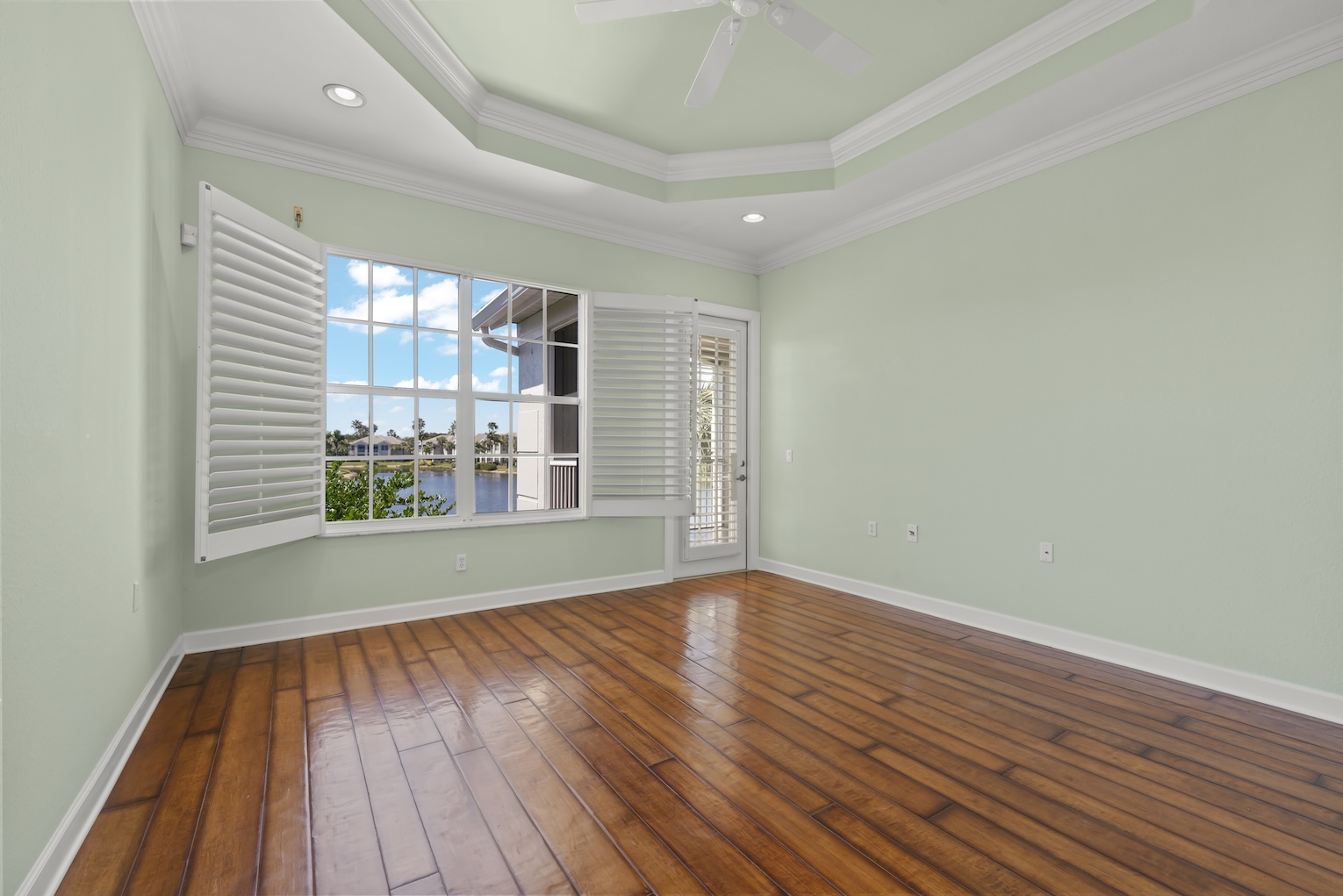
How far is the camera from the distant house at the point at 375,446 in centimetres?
367

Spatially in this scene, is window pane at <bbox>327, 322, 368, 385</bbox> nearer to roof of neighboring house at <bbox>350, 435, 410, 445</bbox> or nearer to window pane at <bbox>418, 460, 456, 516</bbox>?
roof of neighboring house at <bbox>350, 435, 410, 445</bbox>

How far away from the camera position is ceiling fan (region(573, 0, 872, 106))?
7.10 ft

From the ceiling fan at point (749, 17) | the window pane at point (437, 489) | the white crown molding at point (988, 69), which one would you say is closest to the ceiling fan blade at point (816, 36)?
the ceiling fan at point (749, 17)

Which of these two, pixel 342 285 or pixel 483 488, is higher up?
pixel 342 285

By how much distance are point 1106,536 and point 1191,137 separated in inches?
75.8

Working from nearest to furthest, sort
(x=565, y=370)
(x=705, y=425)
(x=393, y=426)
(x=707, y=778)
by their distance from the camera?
1. (x=707, y=778)
2. (x=393, y=426)
3. (x=565, y=370)
4. (x=705, y=425)

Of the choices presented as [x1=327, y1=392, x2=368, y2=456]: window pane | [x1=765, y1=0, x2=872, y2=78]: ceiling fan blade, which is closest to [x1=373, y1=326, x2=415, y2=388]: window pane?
[x1=327, y1=392, x2=368, y2=456]: window pane

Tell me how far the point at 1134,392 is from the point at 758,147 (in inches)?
101

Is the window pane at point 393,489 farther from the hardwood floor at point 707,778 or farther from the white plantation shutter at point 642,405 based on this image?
the white plantation shutter at point 642,405

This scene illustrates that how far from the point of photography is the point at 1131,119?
2971mm

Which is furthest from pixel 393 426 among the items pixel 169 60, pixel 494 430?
pixel 169 60

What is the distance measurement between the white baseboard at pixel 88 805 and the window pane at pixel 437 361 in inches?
78.3

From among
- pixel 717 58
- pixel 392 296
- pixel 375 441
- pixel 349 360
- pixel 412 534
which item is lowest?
pixel 412 534

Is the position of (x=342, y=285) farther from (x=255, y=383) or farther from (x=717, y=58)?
(x=717, y=58)
